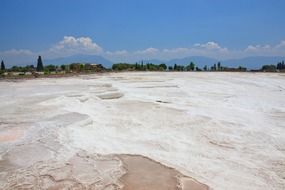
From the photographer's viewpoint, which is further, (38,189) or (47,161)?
(47,161)

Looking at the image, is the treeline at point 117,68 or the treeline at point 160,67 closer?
the treeline at point 117,68

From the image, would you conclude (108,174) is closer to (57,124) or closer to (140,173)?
(140,173)

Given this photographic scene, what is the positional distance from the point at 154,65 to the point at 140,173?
39.0 meters

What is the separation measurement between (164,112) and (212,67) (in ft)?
116

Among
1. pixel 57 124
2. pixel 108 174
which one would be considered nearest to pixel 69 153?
pixel 108 174

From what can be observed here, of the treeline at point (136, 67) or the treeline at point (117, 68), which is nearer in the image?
the treeline at point (117, 68)

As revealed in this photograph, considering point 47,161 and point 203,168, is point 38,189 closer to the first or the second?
point 47,161

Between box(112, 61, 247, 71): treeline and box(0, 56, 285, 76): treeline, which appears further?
box(112, 61, 247, 71): treeline

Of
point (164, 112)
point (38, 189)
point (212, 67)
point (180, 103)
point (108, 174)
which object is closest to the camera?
point (38, 189)

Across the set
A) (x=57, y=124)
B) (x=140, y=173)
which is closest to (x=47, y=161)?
(x=140, y=173)

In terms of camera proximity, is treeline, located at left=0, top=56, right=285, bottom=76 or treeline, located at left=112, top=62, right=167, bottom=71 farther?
treeline, located at left=112, top=62, right=167, bottom=71

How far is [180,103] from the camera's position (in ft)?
36.3

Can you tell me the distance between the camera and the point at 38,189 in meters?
4.11

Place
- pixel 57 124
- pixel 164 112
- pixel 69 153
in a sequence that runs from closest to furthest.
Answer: pixel 69 153 → pixel 57 124 → pixel 164 112
